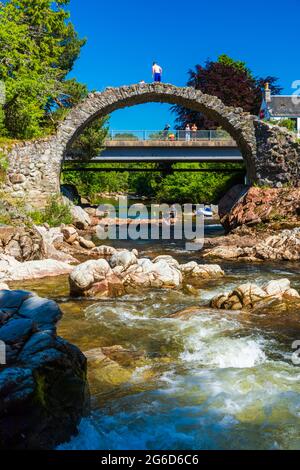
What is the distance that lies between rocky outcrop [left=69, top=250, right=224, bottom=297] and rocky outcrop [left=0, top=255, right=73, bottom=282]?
1376mm

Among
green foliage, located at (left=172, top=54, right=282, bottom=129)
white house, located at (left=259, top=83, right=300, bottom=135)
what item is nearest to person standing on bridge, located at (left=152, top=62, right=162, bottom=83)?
green foliage, located at (left=172, top=54, right=282, bottom=129)

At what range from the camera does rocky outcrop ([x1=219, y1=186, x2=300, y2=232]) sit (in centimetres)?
1609

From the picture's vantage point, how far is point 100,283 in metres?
8.73

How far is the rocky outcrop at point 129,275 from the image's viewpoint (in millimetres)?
8641

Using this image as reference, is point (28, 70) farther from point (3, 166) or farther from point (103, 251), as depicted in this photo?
point (103, 251)

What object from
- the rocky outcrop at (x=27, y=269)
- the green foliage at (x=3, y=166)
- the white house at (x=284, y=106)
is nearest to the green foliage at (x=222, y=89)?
the white house at (x=284, y=106)

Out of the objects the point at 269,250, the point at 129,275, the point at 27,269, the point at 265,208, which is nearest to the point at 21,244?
the point at 27,269

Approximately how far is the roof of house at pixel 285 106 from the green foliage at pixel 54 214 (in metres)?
34.6

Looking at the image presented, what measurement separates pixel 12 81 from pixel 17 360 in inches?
649

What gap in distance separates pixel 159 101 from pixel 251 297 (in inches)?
560

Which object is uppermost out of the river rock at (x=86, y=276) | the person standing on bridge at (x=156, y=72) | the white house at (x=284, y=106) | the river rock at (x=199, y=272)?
the white house at (x=284, y=106)

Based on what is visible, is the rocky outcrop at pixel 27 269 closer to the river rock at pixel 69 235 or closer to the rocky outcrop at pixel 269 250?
the river rock at pixel 69 235
